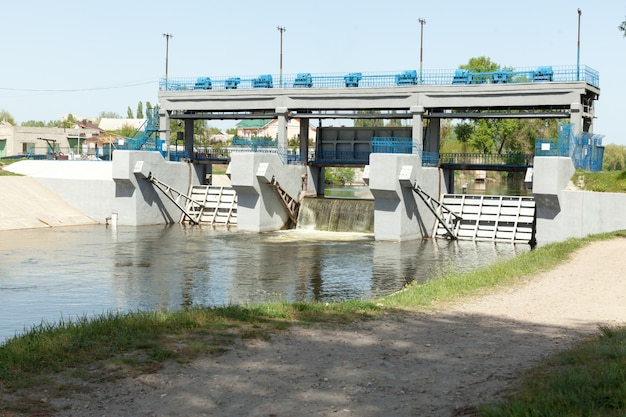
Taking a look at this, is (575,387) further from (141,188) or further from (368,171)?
(141,188)

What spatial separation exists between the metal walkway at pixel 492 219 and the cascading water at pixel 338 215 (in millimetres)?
4523

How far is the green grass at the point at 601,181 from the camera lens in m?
37.8

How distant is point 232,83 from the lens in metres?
52.8

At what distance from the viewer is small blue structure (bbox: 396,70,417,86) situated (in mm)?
46656

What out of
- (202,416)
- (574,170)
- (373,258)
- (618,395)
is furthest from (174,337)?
(574,170)

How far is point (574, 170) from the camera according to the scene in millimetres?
39906

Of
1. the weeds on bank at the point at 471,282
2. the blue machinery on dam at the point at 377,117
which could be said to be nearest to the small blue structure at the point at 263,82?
the blue machinery on dam at the point at 377,117

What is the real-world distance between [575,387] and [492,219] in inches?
1393

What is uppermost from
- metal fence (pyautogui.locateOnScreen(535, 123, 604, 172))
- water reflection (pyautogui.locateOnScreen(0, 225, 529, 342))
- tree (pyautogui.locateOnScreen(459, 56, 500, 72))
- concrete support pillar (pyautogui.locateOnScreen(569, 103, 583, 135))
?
tree (pyautogui.locateOnScreen(459, 56, 500, 72))

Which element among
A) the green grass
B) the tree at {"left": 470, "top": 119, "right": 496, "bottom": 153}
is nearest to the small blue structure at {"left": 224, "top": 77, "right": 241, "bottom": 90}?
the green grass

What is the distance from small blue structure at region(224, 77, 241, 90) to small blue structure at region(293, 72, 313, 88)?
4.63m

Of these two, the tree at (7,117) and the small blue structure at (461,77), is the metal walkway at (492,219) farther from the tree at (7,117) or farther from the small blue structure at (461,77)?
the tree at (7,117)

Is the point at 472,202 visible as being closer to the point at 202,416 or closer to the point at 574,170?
the point at 574,170

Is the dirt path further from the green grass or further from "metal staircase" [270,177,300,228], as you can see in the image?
"metal staircase" [270,177,300,228]
